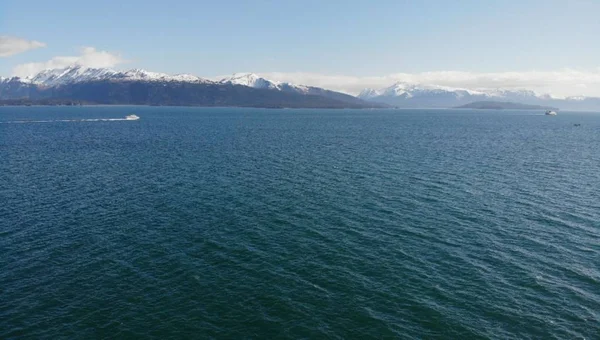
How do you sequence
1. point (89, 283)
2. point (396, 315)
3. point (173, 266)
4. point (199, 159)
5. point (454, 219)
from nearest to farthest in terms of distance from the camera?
1. point (396, 315)
2. point (89, 283)
3. point (173, 266)
4. point (454, 219)
5. point (199, 159)

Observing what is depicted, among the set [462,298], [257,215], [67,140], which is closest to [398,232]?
[462,298]

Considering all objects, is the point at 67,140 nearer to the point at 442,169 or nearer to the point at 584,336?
the point at 442,169

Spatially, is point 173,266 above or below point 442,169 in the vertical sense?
below

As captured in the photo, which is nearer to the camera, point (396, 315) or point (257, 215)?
point (396, 315)

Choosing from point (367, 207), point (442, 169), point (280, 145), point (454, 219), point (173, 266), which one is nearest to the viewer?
point (173, 266)

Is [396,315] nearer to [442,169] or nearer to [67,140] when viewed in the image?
[442,169]

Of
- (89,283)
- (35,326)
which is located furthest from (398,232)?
(35,326)
